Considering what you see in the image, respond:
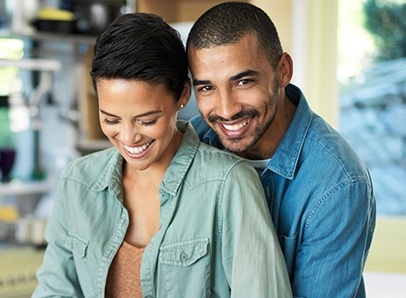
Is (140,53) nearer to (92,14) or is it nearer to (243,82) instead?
(243,82)

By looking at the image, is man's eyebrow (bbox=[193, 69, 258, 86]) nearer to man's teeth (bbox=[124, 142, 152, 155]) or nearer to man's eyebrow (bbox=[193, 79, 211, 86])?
man's eyebrow (bbox=[193, 79, 211, 86])

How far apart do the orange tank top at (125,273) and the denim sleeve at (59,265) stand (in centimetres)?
13

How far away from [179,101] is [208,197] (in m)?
0.21

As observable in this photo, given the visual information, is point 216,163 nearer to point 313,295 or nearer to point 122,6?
point 313,295

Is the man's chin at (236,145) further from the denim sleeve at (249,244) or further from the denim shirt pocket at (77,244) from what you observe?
the denim shirt pocket at (77,244)

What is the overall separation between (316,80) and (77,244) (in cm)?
200

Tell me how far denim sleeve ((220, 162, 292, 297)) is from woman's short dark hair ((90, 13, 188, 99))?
0.23 meters

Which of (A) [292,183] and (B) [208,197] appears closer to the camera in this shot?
(B) [208,197]

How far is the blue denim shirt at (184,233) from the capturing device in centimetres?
142

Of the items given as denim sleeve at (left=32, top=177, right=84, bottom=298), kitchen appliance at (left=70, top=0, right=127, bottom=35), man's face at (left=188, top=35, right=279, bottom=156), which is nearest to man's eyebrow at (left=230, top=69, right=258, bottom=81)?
man's face at (left=188, top=35, right=279, bottom=156)

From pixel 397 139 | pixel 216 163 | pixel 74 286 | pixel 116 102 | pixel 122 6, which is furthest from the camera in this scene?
pixel 122 6

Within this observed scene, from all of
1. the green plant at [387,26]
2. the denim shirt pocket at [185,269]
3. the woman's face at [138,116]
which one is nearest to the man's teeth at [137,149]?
the woman's face at [138,116]

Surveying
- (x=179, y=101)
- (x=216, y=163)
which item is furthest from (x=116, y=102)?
(x=216, y=163)

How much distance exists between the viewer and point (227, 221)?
4.80 feet
